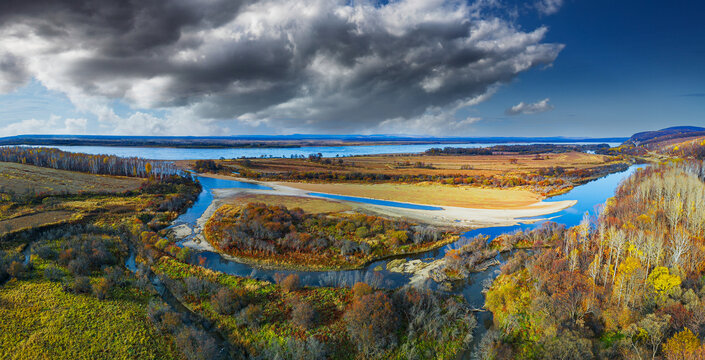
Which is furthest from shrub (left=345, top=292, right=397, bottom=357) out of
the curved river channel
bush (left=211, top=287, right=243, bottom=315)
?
bush (left=211, top=287, right=243, bottom=315)

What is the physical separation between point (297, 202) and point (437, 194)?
114 feet

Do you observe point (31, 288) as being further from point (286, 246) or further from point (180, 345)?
point (286, 246)

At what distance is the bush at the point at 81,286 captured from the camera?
2416 centimetres

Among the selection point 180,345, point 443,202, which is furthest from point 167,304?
point 443,202

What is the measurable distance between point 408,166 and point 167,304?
115659 mm

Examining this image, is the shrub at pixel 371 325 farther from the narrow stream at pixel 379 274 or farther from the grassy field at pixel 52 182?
the grassy field at pixel 52 182

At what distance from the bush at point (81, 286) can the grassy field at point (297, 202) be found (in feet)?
105

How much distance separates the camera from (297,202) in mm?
61625

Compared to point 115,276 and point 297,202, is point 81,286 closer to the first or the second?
point 115,276

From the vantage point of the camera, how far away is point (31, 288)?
2439 centimetres

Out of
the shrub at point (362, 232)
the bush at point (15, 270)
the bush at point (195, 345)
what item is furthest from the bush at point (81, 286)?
the shrub at point (362, 232)

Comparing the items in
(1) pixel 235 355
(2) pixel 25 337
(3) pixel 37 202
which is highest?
(3) pixel 37 202

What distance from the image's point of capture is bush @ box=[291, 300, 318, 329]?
2059cm

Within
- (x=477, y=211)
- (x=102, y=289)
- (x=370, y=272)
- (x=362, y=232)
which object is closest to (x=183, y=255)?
(x=102, y=289)
